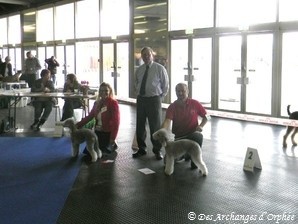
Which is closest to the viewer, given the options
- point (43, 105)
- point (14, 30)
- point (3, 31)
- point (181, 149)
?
point (181, 149)

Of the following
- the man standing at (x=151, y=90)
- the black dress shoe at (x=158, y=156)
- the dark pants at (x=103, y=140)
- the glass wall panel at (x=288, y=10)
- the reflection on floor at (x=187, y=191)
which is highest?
the glass wall panel at (x=288, y=10)

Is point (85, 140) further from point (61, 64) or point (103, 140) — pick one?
point (61, 64)

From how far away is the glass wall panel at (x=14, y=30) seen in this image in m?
17.5

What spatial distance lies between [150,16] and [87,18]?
3502 millimetres

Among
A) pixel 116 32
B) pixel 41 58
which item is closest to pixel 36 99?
pixel 116 32

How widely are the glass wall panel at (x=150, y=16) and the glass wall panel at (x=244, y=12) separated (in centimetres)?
187

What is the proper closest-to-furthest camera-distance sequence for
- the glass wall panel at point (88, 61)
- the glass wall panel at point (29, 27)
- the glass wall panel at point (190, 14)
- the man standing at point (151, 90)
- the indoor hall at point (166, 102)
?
the indoor hall at point (166, 102) < the man standing at point (151, 90) < the glass wall panel at point (190, 14) < the glass wall panel at point (88, 61) < the glass wall panel at point (29, 27)

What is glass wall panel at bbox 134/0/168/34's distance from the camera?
1039cm

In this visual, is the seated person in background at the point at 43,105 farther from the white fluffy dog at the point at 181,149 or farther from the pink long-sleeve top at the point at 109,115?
the white fluffy dog at the point at 181,149

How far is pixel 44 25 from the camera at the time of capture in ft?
51.7

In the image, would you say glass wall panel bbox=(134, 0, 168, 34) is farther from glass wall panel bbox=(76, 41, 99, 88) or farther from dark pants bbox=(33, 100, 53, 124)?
dark pants bbox=(33, 100, 53, 124)

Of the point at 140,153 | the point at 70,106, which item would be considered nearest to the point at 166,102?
the point at 70,106

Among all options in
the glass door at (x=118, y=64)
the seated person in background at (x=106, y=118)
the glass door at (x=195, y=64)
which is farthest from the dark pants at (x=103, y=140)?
the glass door at (x=118, y=64)

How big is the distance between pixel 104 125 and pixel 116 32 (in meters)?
7.84
